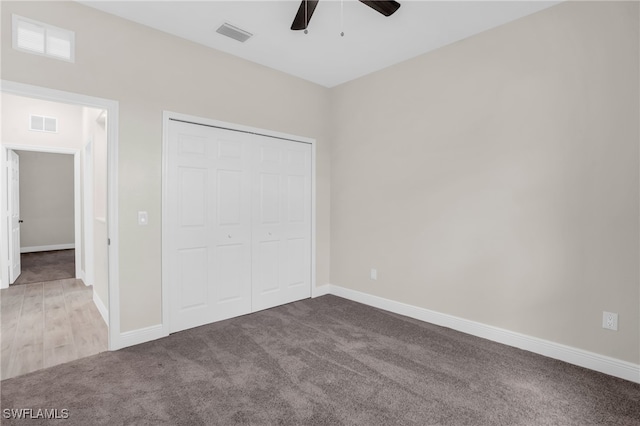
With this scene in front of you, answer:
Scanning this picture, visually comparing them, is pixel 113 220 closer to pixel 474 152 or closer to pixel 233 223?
pixel 233 223

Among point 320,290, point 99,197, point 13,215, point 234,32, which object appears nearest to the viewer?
point 234,32

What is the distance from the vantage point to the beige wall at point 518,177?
2.42 metres

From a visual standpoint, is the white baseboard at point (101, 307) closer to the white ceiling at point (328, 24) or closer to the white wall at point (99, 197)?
the white wall at point (99, 197)

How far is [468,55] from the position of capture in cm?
318

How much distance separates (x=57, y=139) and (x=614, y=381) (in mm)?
7135

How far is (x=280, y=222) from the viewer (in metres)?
4.08

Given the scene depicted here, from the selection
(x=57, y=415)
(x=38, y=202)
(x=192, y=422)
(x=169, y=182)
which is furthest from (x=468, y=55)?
(x=38, y=202)

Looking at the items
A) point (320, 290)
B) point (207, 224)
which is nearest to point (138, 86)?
point (207, 224)

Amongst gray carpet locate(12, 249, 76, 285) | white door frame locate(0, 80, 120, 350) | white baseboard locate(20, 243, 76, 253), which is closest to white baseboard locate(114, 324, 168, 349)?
white door frame locate(0, 80, 120, 350)

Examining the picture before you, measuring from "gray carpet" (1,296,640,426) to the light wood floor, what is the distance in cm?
26

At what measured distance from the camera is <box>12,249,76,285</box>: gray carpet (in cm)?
523

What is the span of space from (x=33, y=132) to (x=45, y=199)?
467cm

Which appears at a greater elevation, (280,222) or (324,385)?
(280,222)

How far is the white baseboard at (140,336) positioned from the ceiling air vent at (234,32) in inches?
114
